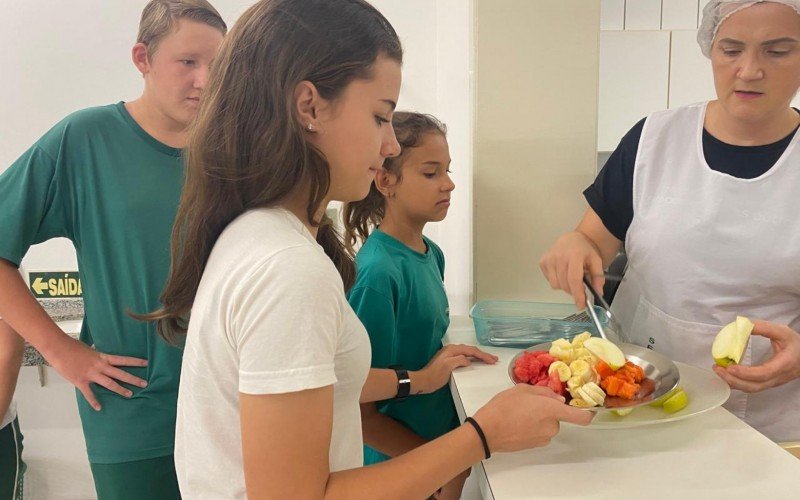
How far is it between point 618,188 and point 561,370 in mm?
547

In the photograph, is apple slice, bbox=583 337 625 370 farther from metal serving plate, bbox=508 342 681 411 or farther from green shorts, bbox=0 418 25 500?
green shorts, bbox=0 418 25 500

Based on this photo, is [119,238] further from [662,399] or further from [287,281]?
[662,399]

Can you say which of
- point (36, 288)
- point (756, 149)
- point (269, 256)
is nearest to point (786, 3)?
point (756, 149)

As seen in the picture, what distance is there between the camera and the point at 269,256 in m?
0.61

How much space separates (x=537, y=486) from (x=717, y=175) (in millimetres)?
697

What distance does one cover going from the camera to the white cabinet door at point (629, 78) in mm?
2342

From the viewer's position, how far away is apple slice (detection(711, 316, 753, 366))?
893 millimetres

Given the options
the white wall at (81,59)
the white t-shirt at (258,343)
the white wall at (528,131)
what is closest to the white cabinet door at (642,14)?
the white wall at (81,59)

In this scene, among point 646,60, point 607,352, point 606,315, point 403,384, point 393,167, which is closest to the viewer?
point 607,352

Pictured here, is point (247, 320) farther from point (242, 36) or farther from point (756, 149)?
point (756, 149)

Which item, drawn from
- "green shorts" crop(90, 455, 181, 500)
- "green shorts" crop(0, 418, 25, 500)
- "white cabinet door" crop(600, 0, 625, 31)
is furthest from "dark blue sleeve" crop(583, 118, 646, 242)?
"green shorts" crop(0, 418, 25, 500)

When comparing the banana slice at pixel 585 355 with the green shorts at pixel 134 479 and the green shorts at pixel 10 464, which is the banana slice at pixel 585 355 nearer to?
the green shorts at pixel 134 479

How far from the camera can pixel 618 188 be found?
1.26 meters

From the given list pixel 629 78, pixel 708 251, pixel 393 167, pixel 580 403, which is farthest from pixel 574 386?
pixel 629 78
